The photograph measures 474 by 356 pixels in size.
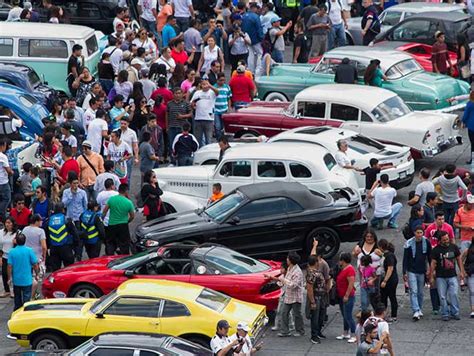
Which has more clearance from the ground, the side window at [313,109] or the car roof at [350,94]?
the car roof at [350,94]

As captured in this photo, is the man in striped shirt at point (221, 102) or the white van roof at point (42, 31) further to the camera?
the white van roof at point (42, 31)

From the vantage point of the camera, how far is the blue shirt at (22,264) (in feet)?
63.0

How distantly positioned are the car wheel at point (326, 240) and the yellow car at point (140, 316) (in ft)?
11.7

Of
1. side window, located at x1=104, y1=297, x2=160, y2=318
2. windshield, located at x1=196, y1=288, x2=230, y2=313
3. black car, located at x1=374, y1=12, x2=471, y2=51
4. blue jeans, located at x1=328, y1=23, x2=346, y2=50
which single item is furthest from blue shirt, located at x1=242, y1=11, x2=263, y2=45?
side window, located at x1=104, y1=297, x2=160, y2=318

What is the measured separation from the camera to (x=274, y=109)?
90.2 feet

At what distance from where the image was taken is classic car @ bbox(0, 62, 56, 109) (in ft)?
91.9

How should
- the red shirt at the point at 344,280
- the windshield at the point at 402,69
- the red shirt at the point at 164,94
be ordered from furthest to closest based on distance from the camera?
1. the windshield at the point at 402,69
2. the red shirt at the point at 164,94
3. the red shirt at the point at 344,280

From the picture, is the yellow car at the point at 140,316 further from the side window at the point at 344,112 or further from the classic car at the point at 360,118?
the side window at the point at 344,112

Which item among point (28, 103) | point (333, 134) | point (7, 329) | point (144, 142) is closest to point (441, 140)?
point (333, 134)

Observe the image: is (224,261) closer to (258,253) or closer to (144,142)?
(258,253)

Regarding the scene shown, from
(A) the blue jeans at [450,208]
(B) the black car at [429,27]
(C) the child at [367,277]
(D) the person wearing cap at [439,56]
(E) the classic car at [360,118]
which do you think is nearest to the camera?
(C) the child at [367,277]

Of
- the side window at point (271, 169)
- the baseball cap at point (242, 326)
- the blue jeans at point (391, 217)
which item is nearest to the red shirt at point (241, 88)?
the side window at point (271, 169)

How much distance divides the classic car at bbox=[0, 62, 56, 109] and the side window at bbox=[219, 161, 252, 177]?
6008 millimetres

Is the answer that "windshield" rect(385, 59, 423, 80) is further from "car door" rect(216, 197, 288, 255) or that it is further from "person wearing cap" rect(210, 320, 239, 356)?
"person wearing cap" rect(210, 320, 239, 356)
